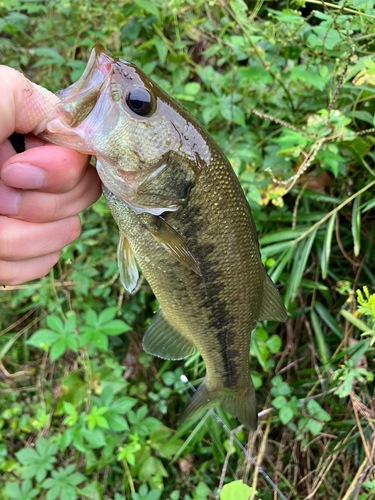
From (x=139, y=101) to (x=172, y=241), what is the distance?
41 centimetres

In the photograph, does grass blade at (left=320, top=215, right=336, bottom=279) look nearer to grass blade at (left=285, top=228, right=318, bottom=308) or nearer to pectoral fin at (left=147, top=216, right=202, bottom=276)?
grass blade at (left=285, top=228, right=318, bottom=308)

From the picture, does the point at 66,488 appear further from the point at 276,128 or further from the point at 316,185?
the point at 276,128

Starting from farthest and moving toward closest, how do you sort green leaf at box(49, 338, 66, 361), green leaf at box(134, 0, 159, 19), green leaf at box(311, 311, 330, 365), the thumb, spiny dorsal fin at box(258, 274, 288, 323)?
1. green leaf at box(311, 311, 330, 365)
2. green leaf at box(134, 0, 159, 19)
3. green leaf at box(49, 338, 66, 361)
4. spiny dorsal fin at box(258, 274, 288, 323)
5. the thumb

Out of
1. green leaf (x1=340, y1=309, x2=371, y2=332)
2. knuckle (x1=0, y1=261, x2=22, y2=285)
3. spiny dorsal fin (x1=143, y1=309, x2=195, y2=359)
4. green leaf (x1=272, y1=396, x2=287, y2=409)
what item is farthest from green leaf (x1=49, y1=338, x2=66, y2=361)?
green leaf (x1=340, y1=309, x2=371, y2=332)

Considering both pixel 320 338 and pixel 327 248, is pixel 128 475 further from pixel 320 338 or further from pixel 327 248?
pixel 327 248

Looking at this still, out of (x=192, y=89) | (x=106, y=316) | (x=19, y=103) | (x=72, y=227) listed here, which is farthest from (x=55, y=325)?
(x=192, y=89)

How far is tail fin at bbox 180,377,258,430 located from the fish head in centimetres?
103

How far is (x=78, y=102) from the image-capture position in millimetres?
823

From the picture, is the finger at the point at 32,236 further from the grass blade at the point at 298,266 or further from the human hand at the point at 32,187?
the grass blade at the point at 298,266

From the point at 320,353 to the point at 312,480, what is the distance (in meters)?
0.76

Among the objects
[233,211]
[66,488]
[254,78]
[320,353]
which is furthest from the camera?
[320,353]

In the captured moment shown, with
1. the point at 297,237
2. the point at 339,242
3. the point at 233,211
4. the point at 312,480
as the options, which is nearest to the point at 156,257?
the point at 233,211

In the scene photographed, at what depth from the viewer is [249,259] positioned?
1.14m

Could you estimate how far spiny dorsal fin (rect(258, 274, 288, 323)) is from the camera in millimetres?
1285
